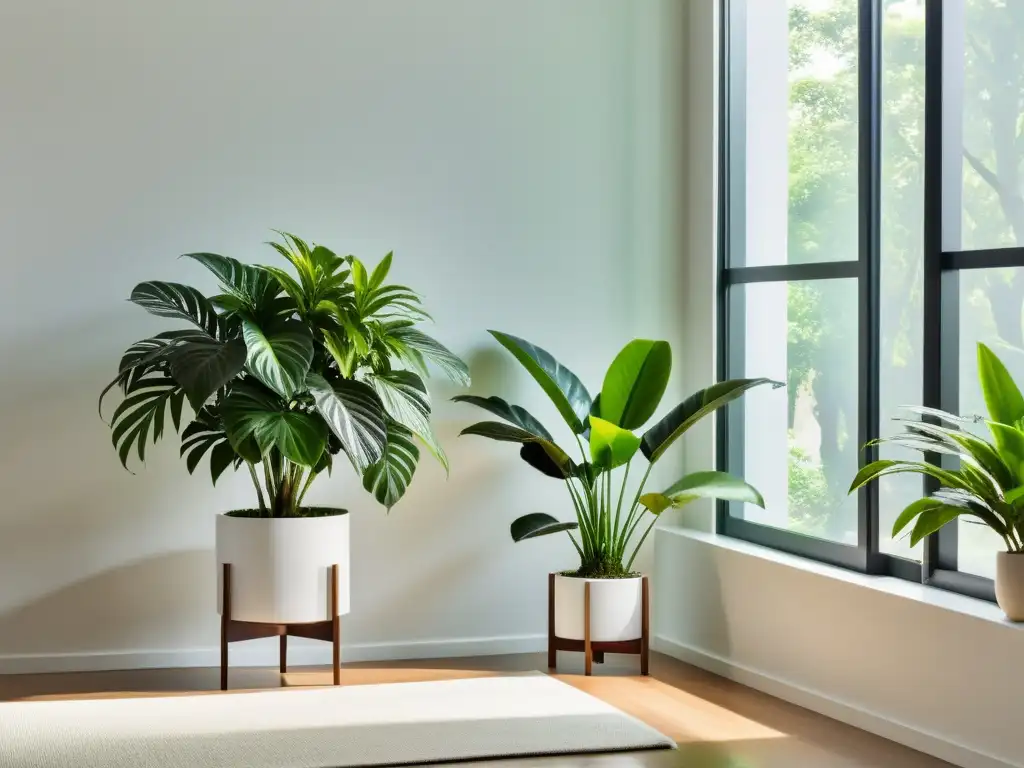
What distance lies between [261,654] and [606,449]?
133 cm

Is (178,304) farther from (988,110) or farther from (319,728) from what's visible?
(988,110)

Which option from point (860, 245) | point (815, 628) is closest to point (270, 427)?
point (815, 628)

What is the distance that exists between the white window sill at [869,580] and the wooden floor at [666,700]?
1.28ft

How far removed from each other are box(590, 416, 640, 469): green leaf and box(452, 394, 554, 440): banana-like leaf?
0.75 ft

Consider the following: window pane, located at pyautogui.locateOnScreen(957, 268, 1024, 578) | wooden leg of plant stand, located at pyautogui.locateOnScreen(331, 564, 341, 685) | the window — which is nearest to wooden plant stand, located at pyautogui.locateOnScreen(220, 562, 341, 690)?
wooden leg of plant stand, located at pyautogui.locateOnScreen(331, 564, 341, 685)

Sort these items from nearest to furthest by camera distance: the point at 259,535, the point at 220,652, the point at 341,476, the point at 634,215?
the point at 259,535 < the point at 220,652 < the point at 341,476 < the point at 634,215

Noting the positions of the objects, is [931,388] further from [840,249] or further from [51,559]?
[51,559]

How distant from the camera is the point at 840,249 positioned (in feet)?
12.9

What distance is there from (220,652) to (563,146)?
6.95 feet

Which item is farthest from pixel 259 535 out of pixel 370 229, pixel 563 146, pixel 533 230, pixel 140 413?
pixel 563 146

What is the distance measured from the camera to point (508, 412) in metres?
4.16

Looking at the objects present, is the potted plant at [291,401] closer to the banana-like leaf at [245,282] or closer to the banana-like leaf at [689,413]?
the banana-like leaf at [245,282]

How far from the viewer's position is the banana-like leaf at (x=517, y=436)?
404 centimetres

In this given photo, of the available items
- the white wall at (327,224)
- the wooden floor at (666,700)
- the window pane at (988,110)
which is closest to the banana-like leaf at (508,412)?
the white wall at (327,224)
